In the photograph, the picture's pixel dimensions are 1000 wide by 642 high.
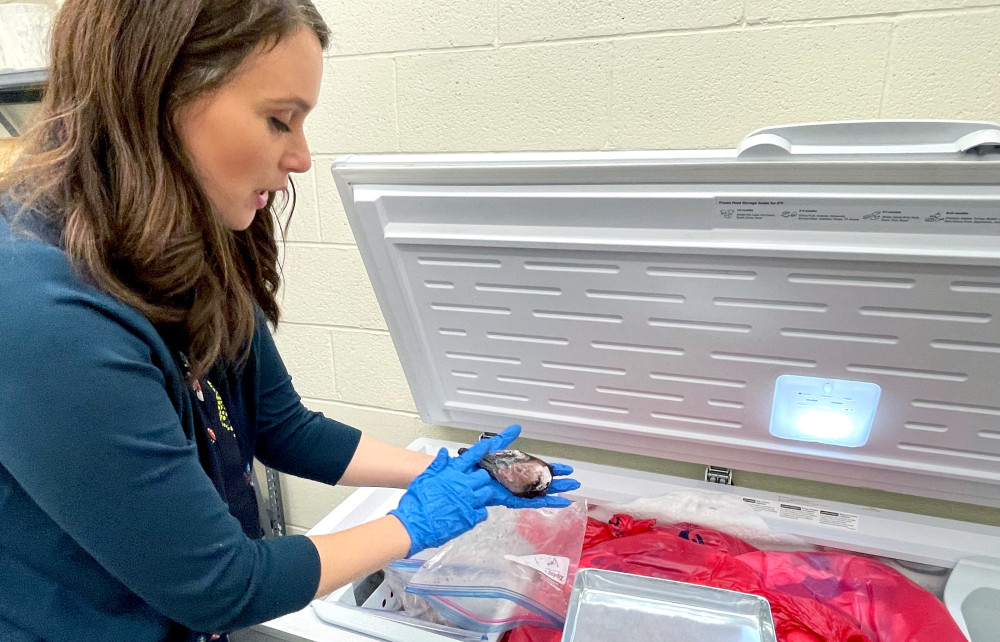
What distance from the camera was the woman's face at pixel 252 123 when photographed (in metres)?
0.58

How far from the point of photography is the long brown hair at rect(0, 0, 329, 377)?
0.54 meters

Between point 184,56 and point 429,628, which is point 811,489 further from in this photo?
point 184,56

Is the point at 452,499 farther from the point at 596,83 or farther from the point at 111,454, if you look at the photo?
the point at 596,83

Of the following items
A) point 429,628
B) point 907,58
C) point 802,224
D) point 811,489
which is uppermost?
point 907,58

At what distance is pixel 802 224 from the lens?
76 centimetres

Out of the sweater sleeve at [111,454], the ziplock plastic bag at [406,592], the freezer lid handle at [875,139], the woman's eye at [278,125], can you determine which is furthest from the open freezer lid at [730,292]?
the sweater sleeve at [111,454]

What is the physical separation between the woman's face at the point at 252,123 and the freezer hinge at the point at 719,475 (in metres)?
0.93

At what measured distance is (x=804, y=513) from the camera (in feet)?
3.57

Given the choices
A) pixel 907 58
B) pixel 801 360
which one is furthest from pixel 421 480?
pixel 907 58

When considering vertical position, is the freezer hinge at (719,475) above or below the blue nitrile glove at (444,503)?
below

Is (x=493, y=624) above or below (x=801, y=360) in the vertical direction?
below

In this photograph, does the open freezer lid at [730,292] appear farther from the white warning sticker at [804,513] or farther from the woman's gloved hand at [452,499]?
the woman's gloved hand at [452,499]

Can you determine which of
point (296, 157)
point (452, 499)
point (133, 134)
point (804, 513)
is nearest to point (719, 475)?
point (804, 513)

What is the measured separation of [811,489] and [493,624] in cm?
68
